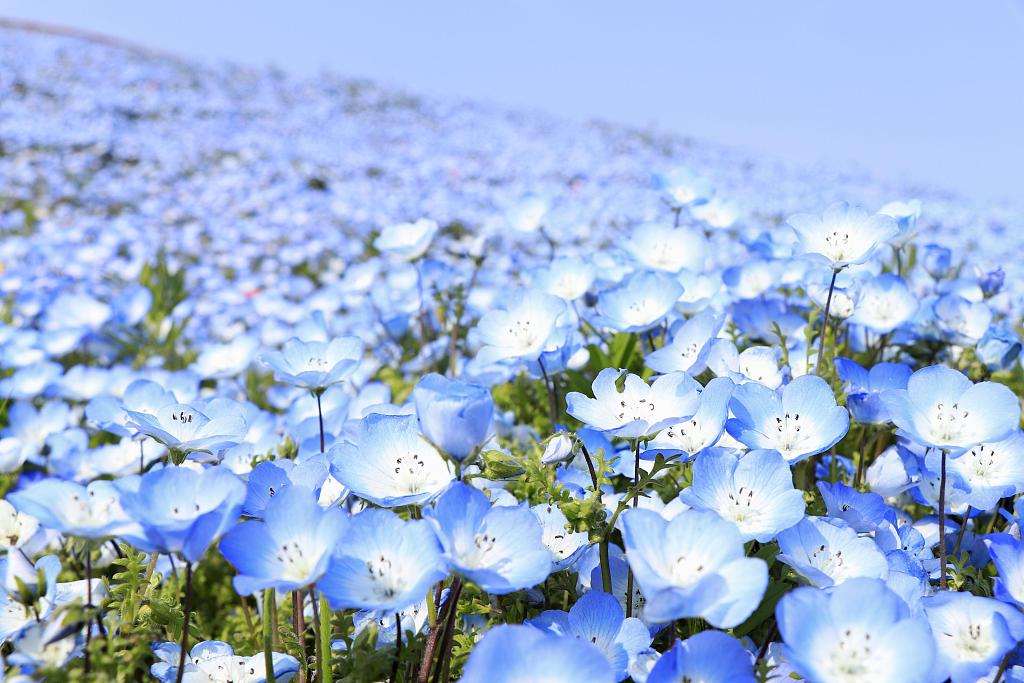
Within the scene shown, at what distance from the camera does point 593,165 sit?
37.4ft

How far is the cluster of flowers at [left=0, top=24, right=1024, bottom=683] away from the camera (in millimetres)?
849

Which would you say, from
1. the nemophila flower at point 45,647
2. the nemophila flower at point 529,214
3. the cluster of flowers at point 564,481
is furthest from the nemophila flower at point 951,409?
the nemophila flower at point 529,214

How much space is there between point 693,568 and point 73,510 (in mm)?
736

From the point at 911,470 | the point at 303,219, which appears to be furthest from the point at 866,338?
the point at 303,219

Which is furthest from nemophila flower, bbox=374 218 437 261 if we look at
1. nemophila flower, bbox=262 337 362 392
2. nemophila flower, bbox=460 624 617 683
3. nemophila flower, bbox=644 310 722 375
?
nemophila flower, bbox=460 624 617 683

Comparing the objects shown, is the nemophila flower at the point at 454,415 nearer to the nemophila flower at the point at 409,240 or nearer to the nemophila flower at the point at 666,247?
the nemophila flower at the point at 666,247

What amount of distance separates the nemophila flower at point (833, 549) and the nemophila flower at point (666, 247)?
40.1 inches

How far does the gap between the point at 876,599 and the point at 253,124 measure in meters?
12.3

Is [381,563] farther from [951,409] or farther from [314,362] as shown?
[951,409]

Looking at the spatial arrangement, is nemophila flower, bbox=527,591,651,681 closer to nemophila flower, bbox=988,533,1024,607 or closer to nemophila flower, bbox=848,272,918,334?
nemophila flower, bbox=988,533,1024,607

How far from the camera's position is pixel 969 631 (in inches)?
37.9

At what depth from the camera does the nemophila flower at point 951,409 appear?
3.51 feet

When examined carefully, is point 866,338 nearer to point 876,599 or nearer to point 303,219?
point 876,599

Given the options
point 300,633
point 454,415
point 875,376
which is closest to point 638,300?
point 875,376
